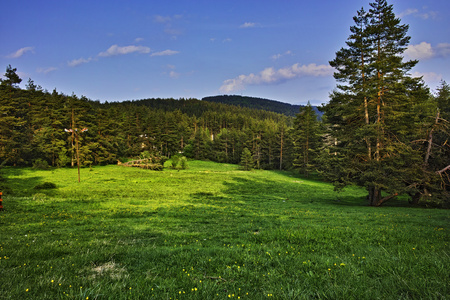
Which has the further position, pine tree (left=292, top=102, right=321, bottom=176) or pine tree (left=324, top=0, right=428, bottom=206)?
pine tree (left=292, top=102, right=321, bottom=176)

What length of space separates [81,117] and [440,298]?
63.8 metres

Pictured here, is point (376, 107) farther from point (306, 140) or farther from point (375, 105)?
point (306, 140)

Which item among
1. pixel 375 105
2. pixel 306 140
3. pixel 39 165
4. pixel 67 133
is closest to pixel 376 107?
pixel 375 105

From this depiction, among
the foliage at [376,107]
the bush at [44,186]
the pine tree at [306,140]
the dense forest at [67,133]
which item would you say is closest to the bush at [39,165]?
the dense forest at [67,133]

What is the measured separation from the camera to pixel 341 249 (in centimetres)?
603

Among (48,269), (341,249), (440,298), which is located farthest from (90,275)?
(341,249)

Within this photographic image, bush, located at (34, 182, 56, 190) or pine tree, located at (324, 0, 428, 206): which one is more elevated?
pine tree, located at (324, 0, 428, 206)

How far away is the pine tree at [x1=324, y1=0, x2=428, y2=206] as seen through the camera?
2100 centimetres

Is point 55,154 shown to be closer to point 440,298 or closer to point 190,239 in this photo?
point 190,239

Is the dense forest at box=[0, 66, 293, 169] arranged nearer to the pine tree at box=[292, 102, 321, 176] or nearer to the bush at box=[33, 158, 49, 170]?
the bush at box=[33, 158, 49, 170]

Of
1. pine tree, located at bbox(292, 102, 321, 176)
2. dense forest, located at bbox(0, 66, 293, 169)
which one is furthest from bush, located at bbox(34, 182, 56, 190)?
pine tree, located at bbox(292, 102, 321, 176)

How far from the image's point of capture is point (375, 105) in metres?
22.1

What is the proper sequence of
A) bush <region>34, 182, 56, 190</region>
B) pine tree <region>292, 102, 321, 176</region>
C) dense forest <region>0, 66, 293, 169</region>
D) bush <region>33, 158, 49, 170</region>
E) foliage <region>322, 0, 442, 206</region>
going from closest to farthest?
1. foliage <region>322, 0, 442, 206</region>
2. bush <region>34, 182, 56, 190</region>
3. bush <region>33, 158, 49, 170</region>
4. dense forest <region>0, 66, 293, 169</region>
5. pine tree <region>292, 102, 321, 176</region>

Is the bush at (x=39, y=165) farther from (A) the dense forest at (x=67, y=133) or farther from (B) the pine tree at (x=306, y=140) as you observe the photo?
(B) the pine tree at (x=306, y=140)
